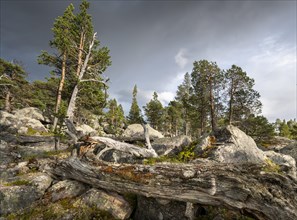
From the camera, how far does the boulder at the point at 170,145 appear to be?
12.8 m

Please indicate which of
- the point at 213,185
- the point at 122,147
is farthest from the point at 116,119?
the point at 213,185

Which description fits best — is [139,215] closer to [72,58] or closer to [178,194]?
[178,194]

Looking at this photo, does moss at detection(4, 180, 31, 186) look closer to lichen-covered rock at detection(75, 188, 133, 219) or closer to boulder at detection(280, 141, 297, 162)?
lichen-covered rock at detection(75, 188, 133, 219)

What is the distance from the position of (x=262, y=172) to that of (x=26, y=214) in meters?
9.74

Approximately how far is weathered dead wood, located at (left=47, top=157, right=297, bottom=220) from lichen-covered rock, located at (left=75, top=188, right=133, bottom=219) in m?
0.37

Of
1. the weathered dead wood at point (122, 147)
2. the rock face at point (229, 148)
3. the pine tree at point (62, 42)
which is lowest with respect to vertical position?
the weathered dead wood at point (122, 147)

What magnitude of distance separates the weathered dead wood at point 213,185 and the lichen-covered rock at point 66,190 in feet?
3.12

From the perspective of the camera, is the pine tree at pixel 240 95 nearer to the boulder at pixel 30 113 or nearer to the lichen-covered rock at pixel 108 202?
the lichen-covered rock at pixel 108 202

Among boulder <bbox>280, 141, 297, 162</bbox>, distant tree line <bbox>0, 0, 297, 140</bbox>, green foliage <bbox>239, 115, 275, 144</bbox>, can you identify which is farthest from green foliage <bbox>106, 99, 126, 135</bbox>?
boulder <bbox>280, 141, 297, 162</bbox>

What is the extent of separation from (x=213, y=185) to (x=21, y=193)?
8.93 metres

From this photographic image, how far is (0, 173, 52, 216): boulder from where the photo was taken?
7.68 m

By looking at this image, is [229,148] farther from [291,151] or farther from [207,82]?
[207,82]

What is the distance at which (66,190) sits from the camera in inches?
332

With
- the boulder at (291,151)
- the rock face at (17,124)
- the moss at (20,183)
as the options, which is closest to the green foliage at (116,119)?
the rock face at (17,124)
